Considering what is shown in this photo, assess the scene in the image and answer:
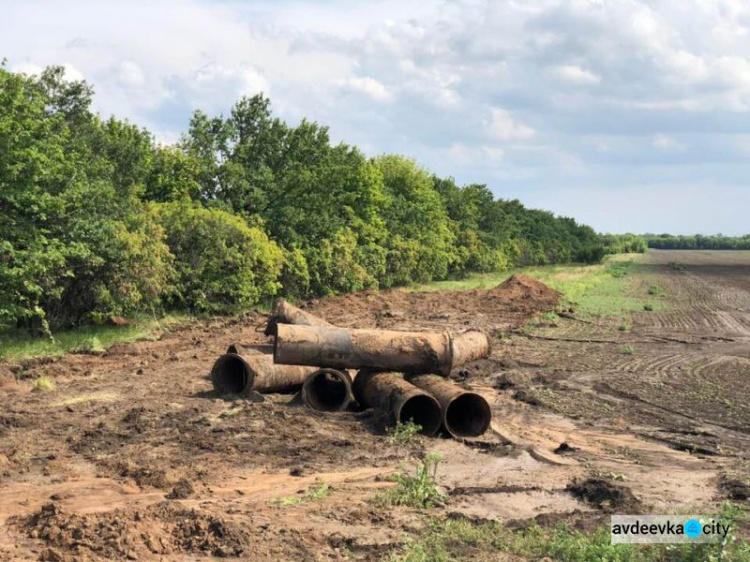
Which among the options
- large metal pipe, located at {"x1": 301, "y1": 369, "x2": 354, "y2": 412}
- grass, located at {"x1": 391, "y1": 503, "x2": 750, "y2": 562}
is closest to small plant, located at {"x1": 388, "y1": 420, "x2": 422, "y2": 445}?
large metal pipe, located at {"x1": 301, "y1": 369, "x2": 354, "y2": 412}

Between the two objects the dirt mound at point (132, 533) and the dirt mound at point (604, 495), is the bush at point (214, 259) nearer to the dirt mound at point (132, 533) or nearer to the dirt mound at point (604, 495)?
the dirt mound at point (132, 533)

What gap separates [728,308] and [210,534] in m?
33.5

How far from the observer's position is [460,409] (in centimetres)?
1112

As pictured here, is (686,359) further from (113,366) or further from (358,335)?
(113,366)

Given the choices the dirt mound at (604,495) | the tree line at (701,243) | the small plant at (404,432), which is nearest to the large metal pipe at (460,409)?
the small plant at (404,432)

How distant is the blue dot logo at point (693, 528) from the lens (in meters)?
6.31

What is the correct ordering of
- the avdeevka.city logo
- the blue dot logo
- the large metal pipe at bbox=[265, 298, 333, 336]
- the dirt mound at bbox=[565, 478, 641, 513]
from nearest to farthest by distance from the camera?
the avdeevka.city logo
the blue dot logo
the dirt mound at bbox=[565, 478, 641, 513]
the large metal pipe at bbox=[265, 298, 333, 336]

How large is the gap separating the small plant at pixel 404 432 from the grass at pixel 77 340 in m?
10.6

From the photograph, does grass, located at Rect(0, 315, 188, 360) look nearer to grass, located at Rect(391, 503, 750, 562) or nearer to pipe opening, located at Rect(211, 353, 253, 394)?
pipe opening, located at Rect(211, 353, 253, 394)

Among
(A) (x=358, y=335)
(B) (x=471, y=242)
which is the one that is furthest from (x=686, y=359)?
(B) (x=471, y=242)

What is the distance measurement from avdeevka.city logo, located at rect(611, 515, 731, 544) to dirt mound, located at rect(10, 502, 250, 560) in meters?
3.32

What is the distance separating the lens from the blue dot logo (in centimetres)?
631

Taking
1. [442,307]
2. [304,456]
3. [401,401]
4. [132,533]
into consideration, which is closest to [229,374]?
[401,401]

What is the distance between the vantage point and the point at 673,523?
680 cm
